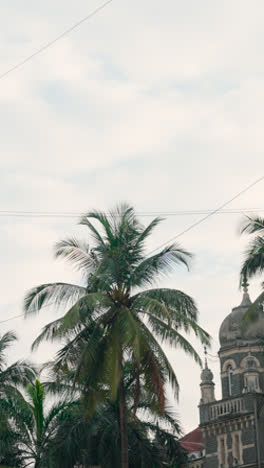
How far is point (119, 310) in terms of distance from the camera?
99.8ft

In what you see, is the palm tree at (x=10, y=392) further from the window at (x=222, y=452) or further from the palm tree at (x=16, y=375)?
the window at (x=222, y=452)

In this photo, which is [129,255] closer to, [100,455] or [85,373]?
[85,373]

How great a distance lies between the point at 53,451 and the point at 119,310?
31.0 feet

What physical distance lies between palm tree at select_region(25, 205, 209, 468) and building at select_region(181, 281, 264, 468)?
80.0ft

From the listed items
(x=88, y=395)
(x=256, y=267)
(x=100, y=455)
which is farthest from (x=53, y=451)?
(x=256, y=267)

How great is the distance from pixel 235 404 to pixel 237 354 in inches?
131

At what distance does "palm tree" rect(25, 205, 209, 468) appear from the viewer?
29688 millimetres

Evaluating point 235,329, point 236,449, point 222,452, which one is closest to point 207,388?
point 235,329

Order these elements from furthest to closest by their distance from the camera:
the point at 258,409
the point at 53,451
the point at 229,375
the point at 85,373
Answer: the point at 229,375
the point at 258,409
the point at 53,451
the point at 85,373

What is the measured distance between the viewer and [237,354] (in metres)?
59.9

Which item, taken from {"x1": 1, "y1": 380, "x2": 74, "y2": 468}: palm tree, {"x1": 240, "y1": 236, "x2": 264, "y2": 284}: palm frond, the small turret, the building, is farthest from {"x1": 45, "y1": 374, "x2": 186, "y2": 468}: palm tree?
the small turret

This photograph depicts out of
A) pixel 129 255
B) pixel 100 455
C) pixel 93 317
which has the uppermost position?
pixel 129 255

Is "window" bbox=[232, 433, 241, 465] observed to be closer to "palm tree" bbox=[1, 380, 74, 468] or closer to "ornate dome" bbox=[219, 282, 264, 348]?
"ornate dome" bbox=[219, 282, 264, 348]

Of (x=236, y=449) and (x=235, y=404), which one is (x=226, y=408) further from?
(x=236, y=449)
